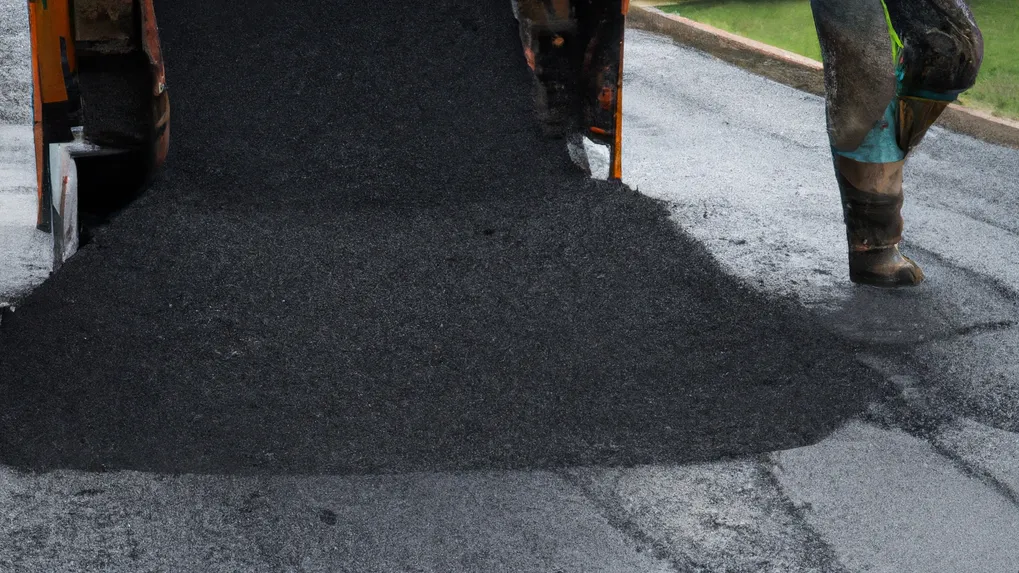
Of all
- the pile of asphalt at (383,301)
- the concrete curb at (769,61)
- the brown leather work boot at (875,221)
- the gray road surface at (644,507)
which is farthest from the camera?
the concrete curb at (769,61)

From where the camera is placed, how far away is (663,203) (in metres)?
2.95

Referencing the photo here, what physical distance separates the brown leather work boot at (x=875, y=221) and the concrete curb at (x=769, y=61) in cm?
148

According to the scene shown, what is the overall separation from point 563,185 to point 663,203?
1.37 feet

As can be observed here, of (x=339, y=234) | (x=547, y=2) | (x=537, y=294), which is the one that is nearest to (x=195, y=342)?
(x=339, y=234)

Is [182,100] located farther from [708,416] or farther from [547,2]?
[708,416]

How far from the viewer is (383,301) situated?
7.28ft

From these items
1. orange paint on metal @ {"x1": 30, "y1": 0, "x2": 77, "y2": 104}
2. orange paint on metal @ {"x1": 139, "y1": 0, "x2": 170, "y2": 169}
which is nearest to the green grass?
orange paint on metal @ {"x1": 139, "y1": 0, "x2": 170, "y2": 169}

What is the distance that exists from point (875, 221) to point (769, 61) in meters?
2.26

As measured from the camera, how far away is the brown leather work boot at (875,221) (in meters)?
2.41

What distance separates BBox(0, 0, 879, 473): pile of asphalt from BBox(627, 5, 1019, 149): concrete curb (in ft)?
5.85

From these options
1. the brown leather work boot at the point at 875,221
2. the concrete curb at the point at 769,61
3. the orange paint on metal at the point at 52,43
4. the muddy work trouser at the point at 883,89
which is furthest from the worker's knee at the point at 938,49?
the orange paint on metal at the point at 52,43

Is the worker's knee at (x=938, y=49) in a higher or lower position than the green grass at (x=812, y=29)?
higher

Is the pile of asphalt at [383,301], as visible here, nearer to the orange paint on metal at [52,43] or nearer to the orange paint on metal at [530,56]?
the orange paint on metal at [530,56]

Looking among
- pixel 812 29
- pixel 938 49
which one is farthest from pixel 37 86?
pixel 812 29
